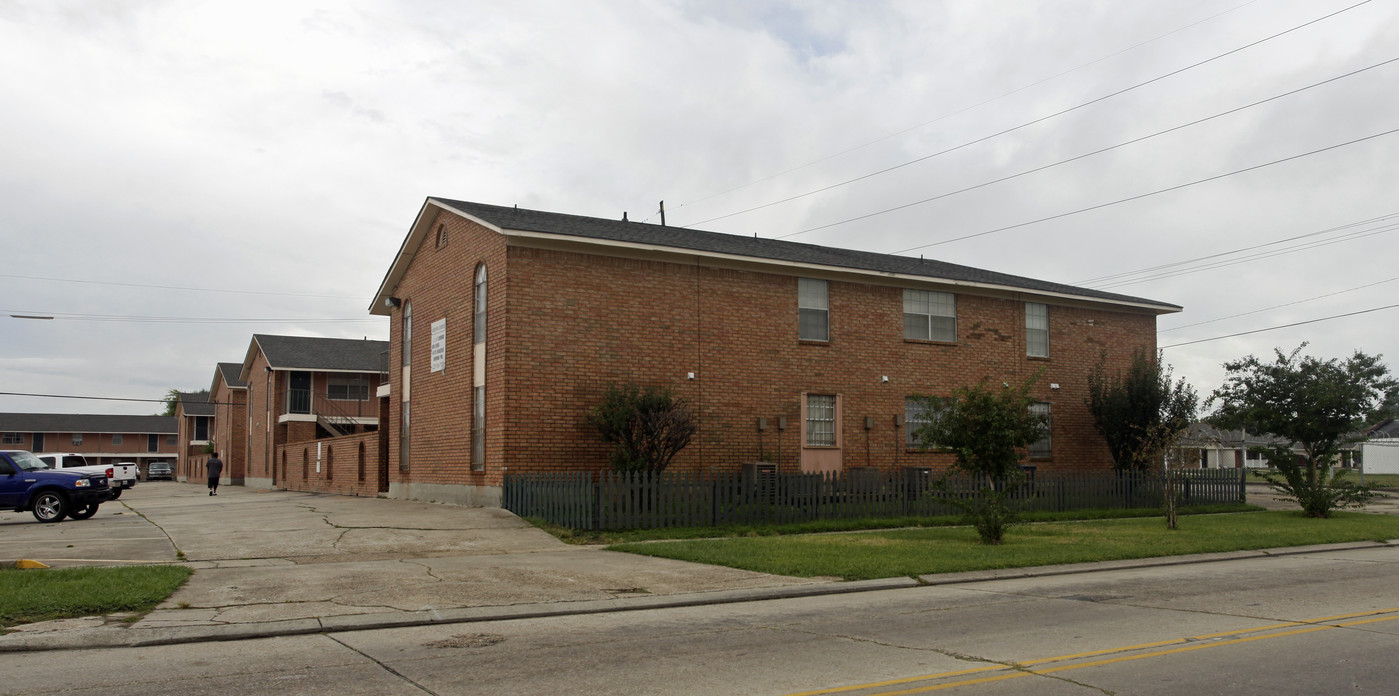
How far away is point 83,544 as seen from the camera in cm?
1692

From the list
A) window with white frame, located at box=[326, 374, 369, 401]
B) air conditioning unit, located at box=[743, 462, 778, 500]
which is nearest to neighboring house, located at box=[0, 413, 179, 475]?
window with white frame, located at box=[326, 374, 369, 401]

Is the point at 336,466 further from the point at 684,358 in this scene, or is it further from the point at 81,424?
the point at 81,424

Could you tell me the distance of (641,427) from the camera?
2122cm

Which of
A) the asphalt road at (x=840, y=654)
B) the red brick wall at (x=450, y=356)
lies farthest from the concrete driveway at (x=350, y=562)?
the red brick wall at (x=450, y=356)

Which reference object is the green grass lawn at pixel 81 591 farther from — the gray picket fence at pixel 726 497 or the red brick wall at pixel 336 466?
the red brick wall at pixel 336 466

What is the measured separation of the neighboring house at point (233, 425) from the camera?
192 feet

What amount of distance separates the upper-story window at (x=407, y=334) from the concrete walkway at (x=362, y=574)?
7.58 metres

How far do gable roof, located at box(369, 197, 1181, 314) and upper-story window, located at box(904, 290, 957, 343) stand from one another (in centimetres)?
64

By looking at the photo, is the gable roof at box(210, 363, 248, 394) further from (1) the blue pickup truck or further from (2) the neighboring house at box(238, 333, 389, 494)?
(1) the blue pickup truck

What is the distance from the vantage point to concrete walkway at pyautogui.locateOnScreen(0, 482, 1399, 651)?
32.9ft

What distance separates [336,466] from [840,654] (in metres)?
30.8

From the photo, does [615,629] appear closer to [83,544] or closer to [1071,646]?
[1071,646]

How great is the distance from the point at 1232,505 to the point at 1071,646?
21.9 meters

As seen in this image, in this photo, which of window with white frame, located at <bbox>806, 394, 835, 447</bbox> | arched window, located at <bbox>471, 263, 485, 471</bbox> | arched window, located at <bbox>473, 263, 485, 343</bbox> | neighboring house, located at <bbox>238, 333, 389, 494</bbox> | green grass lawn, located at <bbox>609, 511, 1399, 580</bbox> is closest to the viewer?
green grass lawn, located at <bbox>609, 511, 1399, 580</bbox>
